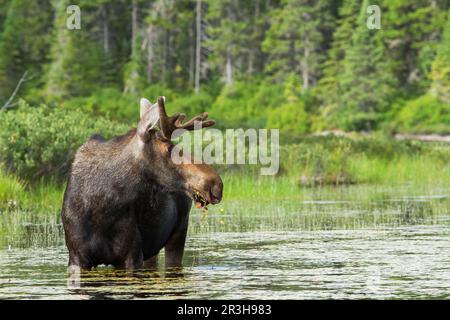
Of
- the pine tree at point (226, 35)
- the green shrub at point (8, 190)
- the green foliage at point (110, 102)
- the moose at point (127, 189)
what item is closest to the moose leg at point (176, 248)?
the moose at point (127, 189)

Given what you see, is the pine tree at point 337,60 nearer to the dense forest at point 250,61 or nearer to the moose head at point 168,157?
the dense forest at point 250,61

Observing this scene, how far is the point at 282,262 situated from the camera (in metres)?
13.1

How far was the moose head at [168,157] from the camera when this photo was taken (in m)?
10.8

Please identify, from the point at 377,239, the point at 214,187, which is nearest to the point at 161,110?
the point at 214,187

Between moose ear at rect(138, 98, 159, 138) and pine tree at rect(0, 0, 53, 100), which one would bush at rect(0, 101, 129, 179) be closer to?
moose ear at rect(138, 98, 159, 138)

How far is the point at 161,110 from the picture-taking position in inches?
431

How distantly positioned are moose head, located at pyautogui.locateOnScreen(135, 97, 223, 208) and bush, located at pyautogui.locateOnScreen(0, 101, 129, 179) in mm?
11245

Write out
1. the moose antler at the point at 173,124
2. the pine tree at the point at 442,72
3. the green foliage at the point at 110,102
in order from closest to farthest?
1. the moose antler at the point at 173,124
2. the pine tree at the point at 442,72
3. the green foliage at the point at 110,102

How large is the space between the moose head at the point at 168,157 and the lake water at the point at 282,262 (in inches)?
35.4

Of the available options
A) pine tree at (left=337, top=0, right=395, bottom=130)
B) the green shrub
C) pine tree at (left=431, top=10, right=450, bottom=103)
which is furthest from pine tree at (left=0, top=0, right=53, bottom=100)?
the green shrub

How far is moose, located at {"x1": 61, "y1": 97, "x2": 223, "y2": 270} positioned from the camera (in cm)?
1111

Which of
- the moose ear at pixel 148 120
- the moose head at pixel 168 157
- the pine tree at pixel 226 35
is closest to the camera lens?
the moose head at pixel 168 157
